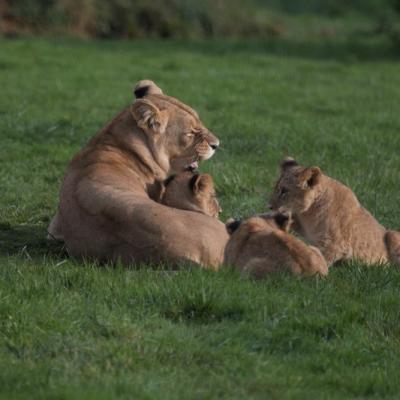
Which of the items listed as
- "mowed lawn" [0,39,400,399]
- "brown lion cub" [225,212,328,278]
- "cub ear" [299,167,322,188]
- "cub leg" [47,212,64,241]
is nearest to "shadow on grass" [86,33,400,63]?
"mowed lawn" [0,39,400,399]

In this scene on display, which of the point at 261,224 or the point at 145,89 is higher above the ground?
the point at 145,89

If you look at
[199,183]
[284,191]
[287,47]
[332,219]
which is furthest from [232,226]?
[287,47]

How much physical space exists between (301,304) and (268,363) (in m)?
0.78

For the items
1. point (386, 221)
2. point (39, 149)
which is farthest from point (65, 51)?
point (386, 221)

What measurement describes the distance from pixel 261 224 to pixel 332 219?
36.0 inches

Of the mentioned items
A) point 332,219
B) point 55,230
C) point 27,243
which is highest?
point 332,219

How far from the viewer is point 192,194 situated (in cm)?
776

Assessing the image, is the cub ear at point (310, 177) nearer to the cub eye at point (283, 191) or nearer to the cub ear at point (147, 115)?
the cub eye at point (283, 191)

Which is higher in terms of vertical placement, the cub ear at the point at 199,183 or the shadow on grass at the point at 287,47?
the cub ear at the point at 199,183

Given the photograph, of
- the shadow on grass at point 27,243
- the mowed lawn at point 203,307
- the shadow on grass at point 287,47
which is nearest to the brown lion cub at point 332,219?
the mowed lawn at point 203,307

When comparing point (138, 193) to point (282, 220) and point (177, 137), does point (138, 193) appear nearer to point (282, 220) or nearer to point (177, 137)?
A: point (177, 137)

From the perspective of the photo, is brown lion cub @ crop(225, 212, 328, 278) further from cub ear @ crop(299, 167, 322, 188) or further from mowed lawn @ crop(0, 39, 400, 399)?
cub ear @ crop(299, 167, 322, 188)

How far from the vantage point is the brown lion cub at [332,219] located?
7.78 m

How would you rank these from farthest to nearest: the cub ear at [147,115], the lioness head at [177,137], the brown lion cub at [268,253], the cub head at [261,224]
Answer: the lioness head at [177,137]
the cub ear at [147,115]
the cub head at [261,224]
the brown lion cub at [268,253]
